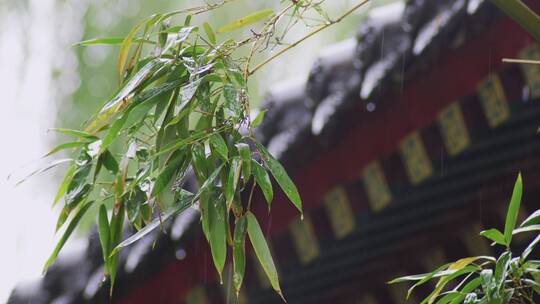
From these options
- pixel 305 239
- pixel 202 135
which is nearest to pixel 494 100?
pixel 305 239

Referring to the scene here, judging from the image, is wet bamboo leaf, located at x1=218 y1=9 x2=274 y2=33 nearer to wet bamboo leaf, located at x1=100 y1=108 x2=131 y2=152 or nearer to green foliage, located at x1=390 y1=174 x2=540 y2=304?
wet bamboo leaf, located at x1=100 y1=108 x2=131 y2=152

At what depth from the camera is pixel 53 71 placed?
735 centimetres

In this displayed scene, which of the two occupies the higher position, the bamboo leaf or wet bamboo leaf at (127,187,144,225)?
wet bamboo leaf at (127,187,144,225)

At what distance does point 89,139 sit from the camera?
1.33 meters

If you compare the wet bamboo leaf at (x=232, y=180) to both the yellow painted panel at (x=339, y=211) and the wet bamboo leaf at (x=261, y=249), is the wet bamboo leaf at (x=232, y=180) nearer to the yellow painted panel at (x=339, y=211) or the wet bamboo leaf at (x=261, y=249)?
the wet bamboo leaf at (x=261, y=249)

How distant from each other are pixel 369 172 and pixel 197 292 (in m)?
0.52

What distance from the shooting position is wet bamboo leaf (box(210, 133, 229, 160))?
1.13 meters

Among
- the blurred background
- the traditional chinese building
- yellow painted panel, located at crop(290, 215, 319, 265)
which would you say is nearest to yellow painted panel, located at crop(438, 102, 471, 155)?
the traditional chinese building

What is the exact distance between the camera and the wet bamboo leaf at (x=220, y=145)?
3.70 ft

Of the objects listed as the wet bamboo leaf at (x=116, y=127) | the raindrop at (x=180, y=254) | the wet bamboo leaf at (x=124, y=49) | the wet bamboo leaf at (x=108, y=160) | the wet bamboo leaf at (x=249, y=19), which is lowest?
the raindrop at (x=180, y=254)

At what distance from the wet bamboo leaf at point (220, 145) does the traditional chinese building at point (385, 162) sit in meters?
0.67

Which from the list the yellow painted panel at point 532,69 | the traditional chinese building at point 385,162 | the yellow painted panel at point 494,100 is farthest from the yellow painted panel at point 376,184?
the yellow painted panel at point 532,69

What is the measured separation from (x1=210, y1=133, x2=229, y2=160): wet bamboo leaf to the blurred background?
5.74 meters

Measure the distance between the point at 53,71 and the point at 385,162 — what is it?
5.75 metres
